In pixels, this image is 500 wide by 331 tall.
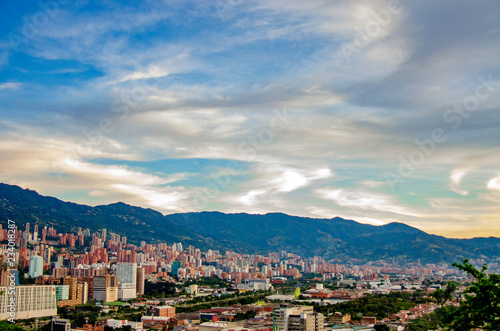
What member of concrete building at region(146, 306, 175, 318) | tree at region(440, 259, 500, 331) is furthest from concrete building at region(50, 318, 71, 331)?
tree at region(440, 259, 500, 331)

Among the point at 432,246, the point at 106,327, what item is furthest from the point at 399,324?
the point at 432,246

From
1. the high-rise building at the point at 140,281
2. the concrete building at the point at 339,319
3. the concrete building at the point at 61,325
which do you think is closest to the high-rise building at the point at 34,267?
the high-rise building at the point at 140,281

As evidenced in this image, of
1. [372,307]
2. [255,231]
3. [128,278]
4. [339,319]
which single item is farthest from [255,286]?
[255,231]

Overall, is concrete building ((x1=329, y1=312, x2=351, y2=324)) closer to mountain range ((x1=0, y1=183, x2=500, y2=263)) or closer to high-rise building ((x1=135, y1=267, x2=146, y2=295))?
high-rise building ((x1=135, y1=267, x2=146, y2=295))

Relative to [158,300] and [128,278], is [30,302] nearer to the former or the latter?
[158,300]

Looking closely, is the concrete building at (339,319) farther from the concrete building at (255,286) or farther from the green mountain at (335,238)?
the green mountain at (335,238)
